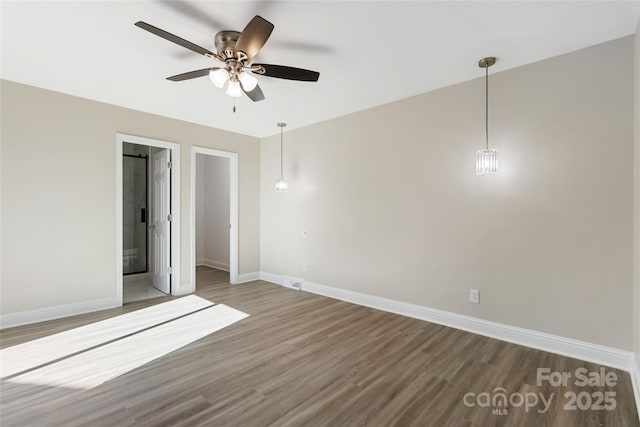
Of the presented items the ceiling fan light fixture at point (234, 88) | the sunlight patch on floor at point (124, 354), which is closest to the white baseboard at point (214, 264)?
the sunlight patch on floor at point (124, 354)

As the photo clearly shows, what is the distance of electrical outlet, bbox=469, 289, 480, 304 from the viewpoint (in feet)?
9.70

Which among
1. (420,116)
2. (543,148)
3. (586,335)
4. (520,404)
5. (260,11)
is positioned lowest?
(520,404)

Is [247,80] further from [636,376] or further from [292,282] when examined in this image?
[636,376]

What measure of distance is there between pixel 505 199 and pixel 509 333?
1.30 m

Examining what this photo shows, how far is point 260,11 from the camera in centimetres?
199

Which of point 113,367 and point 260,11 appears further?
point 113,367

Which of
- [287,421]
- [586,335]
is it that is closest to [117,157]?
[287,421]

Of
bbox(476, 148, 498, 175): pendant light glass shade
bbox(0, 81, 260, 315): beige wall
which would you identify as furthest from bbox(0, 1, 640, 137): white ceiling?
bbox(476, 148, 498, 175): pendant light glass shade

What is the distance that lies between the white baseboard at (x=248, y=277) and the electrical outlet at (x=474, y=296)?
3616 mm

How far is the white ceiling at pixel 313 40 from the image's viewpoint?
197 centimetres

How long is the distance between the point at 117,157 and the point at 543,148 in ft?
15.8

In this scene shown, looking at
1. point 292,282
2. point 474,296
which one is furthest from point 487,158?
point 292,282

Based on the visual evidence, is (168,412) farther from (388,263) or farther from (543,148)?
(543,148)

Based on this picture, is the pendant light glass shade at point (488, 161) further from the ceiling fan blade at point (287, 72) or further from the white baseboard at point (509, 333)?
the ceiling fan blade at point (287, 72)
